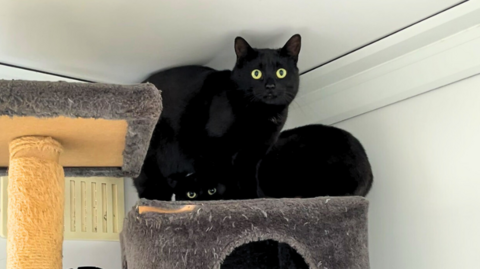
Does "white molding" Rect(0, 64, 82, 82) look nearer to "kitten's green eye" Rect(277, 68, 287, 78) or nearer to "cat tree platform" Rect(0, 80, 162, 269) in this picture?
"cat tree platform" Rect(0, 80, 162, 269)

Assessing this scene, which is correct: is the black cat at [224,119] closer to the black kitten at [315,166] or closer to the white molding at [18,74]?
the black kitten at [315,166]

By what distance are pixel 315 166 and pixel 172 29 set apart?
18.2 inches

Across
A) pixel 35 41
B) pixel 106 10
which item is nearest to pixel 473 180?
pixel 106 10

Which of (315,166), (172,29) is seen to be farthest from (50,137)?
(315,166)

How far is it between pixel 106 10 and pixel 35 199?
15.7 inches

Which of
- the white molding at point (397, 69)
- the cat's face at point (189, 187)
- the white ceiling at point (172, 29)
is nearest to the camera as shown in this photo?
the white ceiling at point (172, 29)

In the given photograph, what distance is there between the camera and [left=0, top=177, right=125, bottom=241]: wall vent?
1.29 metres

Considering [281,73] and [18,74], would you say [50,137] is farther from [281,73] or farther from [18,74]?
[281,73]

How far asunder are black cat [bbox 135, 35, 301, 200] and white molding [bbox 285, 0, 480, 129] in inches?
7.7

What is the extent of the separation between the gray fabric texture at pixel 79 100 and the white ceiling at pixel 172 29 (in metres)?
0.29

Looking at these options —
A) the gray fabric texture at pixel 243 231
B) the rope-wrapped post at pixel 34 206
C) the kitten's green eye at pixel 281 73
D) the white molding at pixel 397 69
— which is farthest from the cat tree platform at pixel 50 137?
the white molding at pixel 397 69

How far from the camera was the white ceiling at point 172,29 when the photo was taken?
99 cm

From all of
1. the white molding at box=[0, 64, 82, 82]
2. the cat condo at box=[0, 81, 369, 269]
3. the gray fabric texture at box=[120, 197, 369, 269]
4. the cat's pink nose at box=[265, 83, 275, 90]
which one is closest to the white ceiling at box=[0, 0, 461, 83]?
the white molding at box=[0, 64, 82, 82]

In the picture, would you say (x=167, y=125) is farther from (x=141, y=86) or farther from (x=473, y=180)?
(x=473, y=180)
